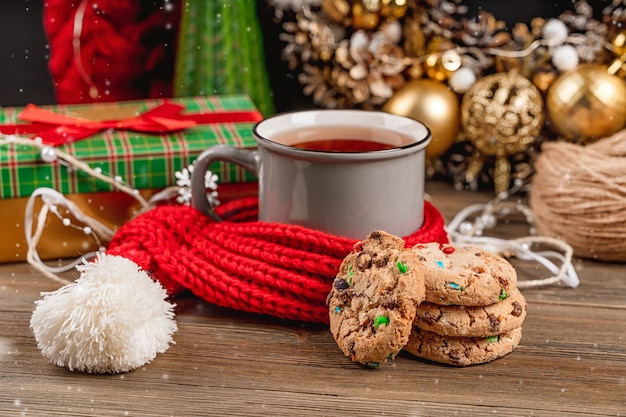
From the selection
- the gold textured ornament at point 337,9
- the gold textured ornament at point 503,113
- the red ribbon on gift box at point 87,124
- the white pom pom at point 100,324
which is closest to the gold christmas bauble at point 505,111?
the gold textured ornament at point 503,113

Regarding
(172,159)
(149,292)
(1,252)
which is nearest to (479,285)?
(149,292)

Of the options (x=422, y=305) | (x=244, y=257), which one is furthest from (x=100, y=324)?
(x=422, y=305)

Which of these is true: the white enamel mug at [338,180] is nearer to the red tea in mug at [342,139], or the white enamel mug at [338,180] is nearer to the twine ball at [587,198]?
the red tea in mug at [342,139]

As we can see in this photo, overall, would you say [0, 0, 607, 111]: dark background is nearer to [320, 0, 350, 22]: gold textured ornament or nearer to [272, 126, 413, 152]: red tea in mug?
[320, 0, 350, 22]: gold textured ornament

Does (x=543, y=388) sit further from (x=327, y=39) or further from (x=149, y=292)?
(x=327, y=39)

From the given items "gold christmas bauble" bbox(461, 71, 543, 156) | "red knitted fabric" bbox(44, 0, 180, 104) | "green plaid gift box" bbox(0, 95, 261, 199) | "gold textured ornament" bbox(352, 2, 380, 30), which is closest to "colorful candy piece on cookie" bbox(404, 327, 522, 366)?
"green plaid gift box" bbox(0, 95, 261, 199)
